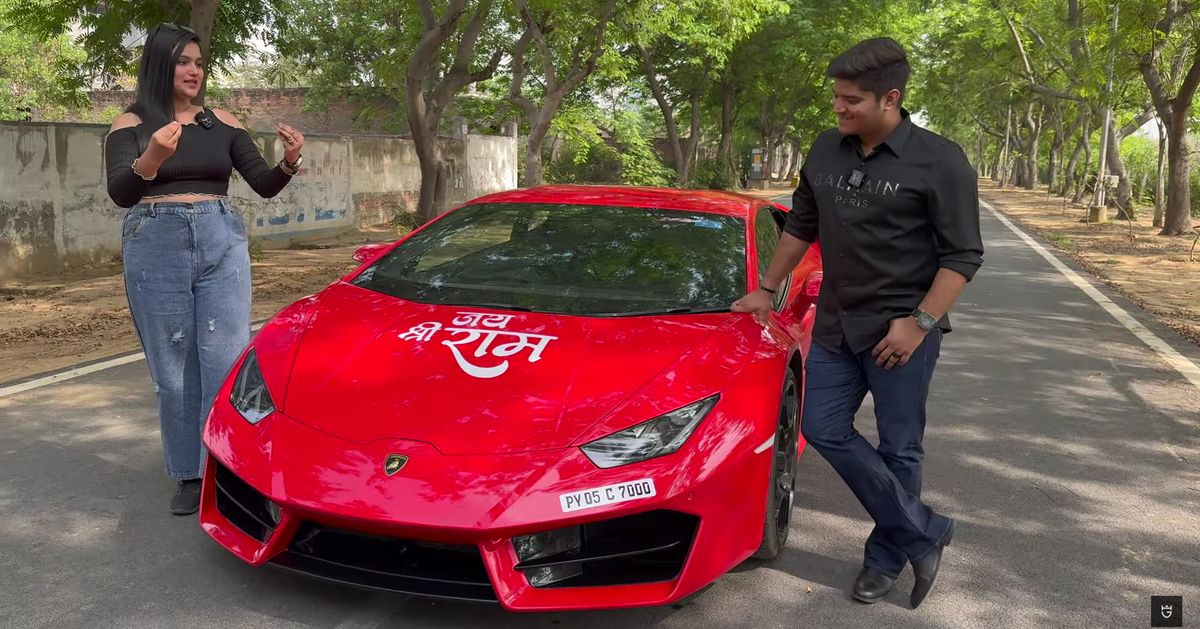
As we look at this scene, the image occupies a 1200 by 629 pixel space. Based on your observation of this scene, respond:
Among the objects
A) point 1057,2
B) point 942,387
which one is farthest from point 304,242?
point 1057,2

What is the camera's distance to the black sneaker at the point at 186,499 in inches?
151

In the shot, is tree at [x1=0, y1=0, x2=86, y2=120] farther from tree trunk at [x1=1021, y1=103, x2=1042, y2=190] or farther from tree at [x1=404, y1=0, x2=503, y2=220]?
tree trunk at [x1=1021, y1=103, x2=1042, y2=190]

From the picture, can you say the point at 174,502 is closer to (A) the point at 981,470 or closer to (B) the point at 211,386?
(B) the point at 211,386

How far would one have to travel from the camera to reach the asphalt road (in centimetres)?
309

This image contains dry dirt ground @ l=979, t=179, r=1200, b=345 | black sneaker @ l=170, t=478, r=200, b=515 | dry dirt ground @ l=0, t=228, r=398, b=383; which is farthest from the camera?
dry dirt ground @ l=979, t=179, r=1200, b=345

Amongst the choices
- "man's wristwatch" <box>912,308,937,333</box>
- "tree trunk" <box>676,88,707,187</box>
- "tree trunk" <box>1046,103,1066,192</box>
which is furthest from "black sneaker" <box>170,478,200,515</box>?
"tree trunk" <box>1046,103,1066,192</box>

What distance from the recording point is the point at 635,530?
2887 millimetres

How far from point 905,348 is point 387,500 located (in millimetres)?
1531

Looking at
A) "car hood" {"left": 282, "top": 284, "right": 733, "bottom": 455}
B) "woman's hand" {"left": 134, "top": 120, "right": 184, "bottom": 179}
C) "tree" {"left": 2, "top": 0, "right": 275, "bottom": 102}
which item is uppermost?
"tree" {"left": 2, "top": 0, "right": 275, "bottom": 102}

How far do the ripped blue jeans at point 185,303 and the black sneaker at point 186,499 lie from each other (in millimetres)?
53

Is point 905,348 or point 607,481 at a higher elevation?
point 905,348

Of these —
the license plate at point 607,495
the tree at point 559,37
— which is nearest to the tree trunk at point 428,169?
the tree at point 559,37

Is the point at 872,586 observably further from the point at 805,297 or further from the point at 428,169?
the point at 428,169

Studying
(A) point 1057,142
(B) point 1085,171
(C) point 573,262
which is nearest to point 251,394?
(C) point 573,262
